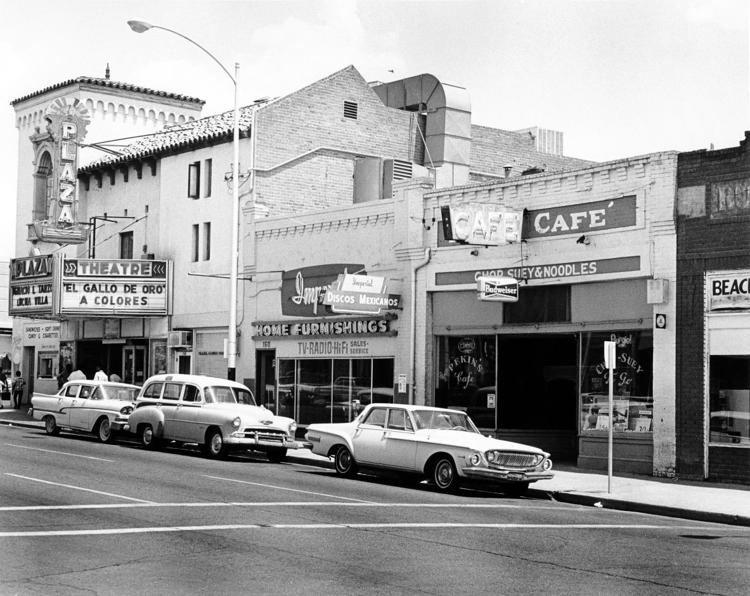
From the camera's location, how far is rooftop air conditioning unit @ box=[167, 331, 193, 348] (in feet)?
121

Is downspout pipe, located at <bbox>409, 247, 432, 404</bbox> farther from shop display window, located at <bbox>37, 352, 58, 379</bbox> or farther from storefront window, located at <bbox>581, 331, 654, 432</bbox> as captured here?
shop display window, located at <bbox>37, 352, 58, 379</bbox>

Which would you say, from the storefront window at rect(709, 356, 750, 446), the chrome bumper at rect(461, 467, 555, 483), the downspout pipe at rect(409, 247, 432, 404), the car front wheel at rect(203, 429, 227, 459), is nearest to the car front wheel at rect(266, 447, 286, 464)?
the car front wheel at rect(203, 429, 227, 459)

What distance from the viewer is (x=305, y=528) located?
13.6 meters

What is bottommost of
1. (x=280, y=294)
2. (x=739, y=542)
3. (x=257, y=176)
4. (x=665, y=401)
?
(x=739, y=542)

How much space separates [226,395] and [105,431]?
437cm

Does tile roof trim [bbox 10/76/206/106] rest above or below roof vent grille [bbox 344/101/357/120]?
above

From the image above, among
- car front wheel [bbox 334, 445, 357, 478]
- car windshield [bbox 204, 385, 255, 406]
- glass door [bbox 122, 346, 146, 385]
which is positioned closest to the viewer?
car front wheel [bbox 334, 445, 357, 478]

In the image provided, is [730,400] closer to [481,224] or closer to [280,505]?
[481,224]

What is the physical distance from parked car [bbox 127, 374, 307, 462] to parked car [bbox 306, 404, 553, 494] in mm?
2454

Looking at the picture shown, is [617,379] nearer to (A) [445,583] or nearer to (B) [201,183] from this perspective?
(A) [445,583]

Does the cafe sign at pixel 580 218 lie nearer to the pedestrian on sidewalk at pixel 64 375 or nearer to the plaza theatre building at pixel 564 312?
the plaza theatre building at pixel 564 312

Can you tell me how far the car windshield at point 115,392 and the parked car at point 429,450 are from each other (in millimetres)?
8090

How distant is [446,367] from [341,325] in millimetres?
3898

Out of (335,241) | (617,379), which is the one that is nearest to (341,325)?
(335,241)
